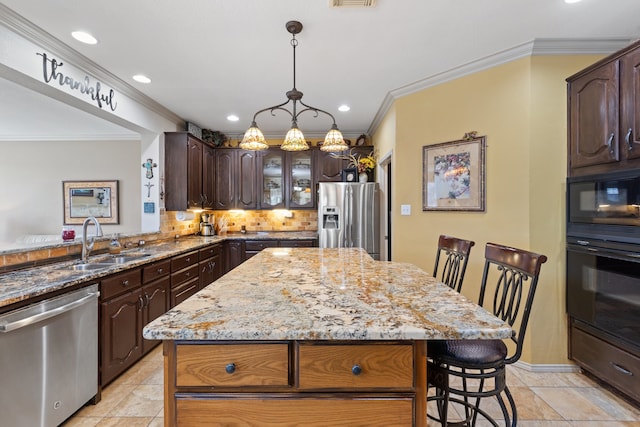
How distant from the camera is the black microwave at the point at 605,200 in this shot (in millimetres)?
1884

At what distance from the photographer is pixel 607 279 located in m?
2.07

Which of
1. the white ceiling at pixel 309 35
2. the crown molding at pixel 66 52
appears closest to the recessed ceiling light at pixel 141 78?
the white ceiling at pixel 309 35

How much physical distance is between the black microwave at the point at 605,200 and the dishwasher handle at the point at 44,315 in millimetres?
3380

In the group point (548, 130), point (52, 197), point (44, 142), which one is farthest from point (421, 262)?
point (44, 142)

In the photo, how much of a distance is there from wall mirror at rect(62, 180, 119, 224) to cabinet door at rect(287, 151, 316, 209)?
2772mm

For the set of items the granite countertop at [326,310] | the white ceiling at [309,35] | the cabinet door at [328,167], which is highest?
the white ceiling at [309,35]

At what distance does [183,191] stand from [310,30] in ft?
8.65

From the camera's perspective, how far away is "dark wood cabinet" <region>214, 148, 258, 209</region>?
493 cm

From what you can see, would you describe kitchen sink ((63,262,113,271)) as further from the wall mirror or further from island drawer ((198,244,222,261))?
the wall mirror

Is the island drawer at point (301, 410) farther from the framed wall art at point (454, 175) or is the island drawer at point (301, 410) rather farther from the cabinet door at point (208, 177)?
the cabinet door at point (208, 177)

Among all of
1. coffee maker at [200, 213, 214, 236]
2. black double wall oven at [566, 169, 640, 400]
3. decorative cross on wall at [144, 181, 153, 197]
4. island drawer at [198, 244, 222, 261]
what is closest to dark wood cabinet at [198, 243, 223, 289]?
island drawer at [198, 244, 222, 261]

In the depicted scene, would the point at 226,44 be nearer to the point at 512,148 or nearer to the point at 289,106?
the point at 289,106

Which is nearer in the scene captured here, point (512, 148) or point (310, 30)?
point (310, 30)

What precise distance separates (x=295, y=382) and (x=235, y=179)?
4289 millimetres
